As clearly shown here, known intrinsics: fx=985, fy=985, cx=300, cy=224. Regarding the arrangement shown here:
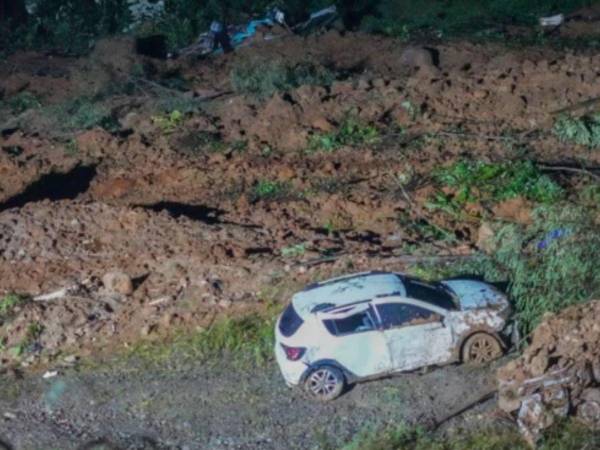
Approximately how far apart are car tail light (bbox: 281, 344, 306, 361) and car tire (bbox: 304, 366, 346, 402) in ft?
0.78

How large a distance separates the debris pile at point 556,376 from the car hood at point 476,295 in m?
0.84

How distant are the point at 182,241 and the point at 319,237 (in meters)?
2.02

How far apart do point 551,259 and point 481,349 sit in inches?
51.4

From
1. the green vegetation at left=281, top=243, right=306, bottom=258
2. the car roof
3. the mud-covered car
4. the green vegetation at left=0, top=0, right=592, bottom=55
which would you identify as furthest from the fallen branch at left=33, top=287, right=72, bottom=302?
the green vegetation at left=0, top=0, right=592, bottom=55

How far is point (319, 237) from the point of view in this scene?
14531 mm

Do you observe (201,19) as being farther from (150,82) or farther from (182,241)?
(182,241)

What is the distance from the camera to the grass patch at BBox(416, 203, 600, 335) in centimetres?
1112

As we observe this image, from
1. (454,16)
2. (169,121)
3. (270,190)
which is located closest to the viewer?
(270,190)

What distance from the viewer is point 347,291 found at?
11.3 metres

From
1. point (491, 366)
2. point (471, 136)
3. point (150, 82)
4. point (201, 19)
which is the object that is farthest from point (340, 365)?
point (201, 19)

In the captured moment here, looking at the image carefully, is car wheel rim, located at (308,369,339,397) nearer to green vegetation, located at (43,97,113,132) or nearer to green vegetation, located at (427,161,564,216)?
green vegetation, located at (427,161,564,216)

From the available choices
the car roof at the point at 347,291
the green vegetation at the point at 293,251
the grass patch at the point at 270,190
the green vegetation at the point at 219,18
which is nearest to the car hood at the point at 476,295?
the car roof at the point at 347,291

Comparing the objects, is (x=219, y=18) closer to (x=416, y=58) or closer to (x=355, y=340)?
(x=416, y=58)

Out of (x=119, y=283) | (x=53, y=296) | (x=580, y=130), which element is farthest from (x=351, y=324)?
(x=580, y=130)
